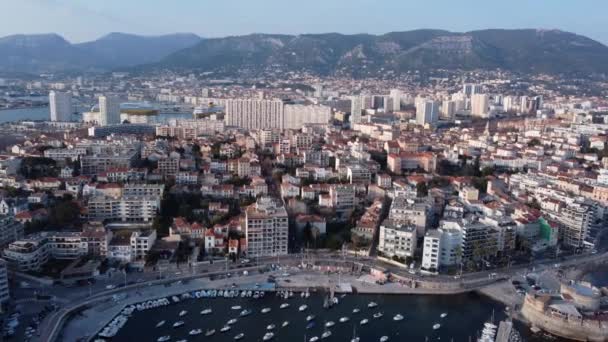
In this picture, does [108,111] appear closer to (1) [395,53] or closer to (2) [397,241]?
(2) [397,241]

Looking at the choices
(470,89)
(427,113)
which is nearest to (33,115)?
(427,113)

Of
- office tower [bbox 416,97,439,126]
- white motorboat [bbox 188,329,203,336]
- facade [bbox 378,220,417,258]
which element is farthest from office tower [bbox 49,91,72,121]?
white motorboat [bbox 188,329,203,336]

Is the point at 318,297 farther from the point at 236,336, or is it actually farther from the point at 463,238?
the point at 463,238

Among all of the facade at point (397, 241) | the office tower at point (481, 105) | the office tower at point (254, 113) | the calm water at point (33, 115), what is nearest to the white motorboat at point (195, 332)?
the facade at point (397, 241)

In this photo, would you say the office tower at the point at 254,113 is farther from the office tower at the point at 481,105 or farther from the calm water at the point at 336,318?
the calm water at the point at 336,318

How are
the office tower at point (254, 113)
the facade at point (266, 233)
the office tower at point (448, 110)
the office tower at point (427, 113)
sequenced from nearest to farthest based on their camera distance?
1. the facade at point (266, 233)
2. the office tower at point (254, 113)
3. the office tower at point (427, 113)
4. the office tower at point (448, 110)

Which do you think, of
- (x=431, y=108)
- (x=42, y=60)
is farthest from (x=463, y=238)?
(x=42, y=60)
